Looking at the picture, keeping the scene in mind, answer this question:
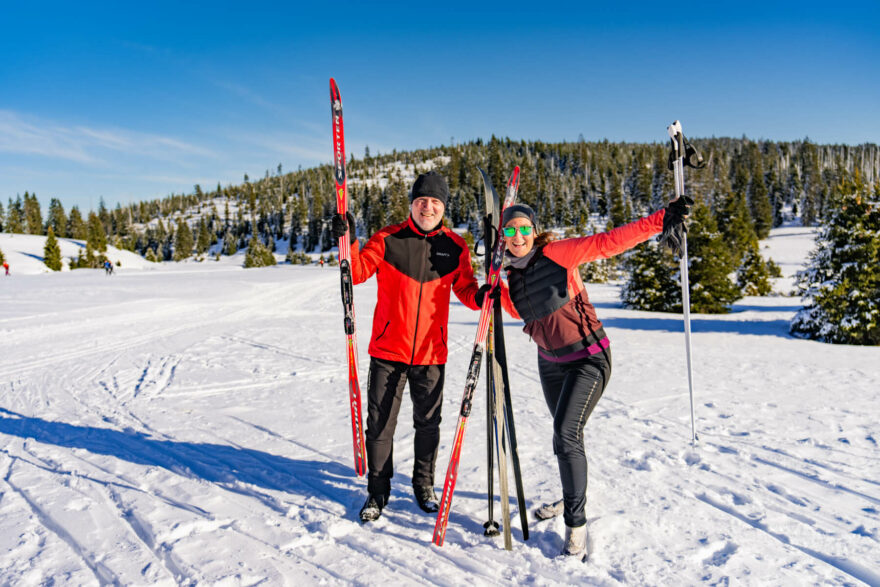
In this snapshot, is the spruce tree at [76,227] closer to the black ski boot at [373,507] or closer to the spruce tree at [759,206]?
the black ski boot at [373,507]

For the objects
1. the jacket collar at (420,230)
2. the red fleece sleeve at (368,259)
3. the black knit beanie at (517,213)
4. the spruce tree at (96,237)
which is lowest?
the red fleece sleeve at (368,259)

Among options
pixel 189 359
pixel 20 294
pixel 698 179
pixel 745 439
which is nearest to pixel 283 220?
pixel 698 179

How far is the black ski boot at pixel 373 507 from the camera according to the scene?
325cm

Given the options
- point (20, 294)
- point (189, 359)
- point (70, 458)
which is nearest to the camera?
point (70, 458)

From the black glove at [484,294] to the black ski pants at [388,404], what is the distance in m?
0.54

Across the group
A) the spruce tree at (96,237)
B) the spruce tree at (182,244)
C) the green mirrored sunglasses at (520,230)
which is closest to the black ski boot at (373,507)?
the green mirrored sunglasses at (520,230)

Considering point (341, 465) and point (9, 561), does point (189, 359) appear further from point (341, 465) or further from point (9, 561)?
point (9, 561)

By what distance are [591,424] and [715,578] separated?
8.84ft

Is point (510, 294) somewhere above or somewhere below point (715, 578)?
above

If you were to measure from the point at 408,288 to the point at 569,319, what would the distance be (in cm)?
108

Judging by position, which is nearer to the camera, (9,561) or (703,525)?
(9,561)

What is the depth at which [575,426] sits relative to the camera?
2818 mm

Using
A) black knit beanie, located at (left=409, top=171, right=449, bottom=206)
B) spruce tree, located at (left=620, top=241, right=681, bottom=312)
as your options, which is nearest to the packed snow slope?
black knit beanie, located at (left=409, top=171, right=449, bottom=206)

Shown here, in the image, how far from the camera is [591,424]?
530 centimetres
